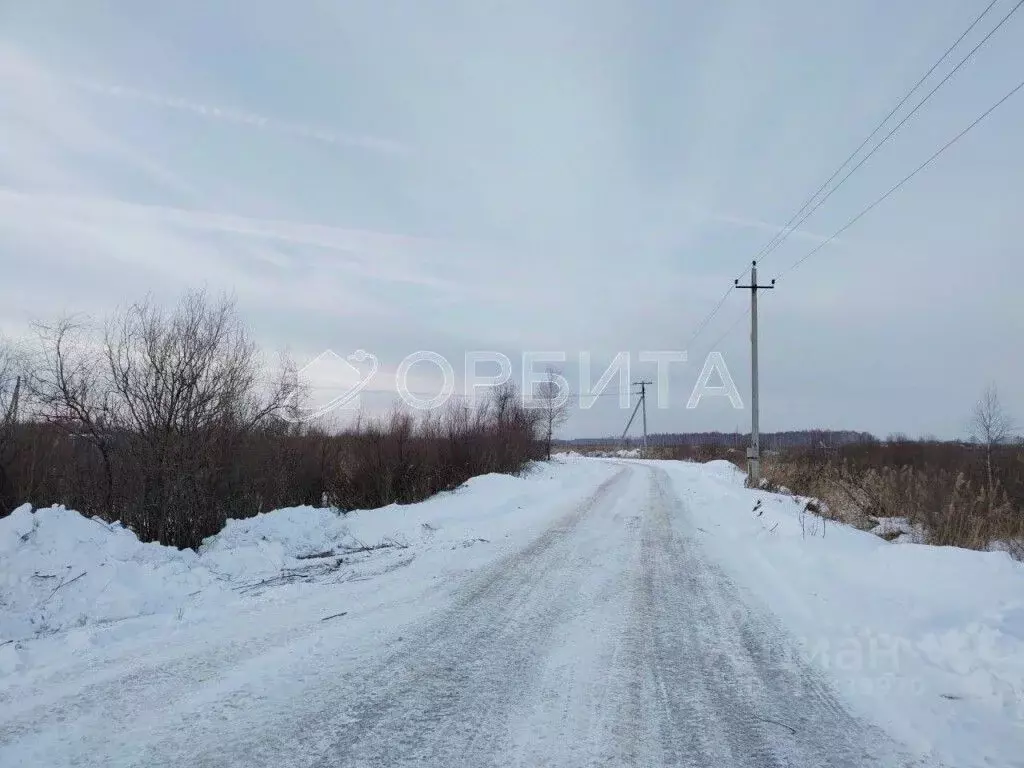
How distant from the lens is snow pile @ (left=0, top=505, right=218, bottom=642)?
213 inches

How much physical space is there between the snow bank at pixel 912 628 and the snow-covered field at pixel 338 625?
0.06 feet

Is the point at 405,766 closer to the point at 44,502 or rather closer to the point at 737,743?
the point at 737,743

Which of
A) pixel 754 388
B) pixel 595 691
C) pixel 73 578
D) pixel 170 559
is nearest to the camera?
pixel 595 691

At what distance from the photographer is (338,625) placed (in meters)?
5.24

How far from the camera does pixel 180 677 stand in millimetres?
4094

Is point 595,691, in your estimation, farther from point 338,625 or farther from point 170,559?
point 170,559

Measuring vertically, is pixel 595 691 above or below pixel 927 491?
below

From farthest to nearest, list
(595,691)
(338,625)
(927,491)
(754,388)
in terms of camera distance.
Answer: (754,388) → (927,491) → (338,625) → (595,691)

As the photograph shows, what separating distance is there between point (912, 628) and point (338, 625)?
16.5ft

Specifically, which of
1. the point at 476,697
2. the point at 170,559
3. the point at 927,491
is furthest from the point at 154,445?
the point at 927,491

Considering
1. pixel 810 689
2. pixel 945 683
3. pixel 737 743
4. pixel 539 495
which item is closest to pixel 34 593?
pixel 737 743

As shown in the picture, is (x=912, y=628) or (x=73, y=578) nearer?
(x=912, y=628)

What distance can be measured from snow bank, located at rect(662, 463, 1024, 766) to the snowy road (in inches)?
13.5

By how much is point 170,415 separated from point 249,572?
3810 millimetres
